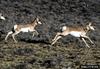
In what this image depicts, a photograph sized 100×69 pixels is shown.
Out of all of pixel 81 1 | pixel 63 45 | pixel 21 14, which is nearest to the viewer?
pixel 63 45

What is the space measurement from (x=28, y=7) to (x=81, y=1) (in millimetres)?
7113

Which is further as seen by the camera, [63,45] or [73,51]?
[63,45]

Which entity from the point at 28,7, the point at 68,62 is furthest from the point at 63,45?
the point at 28,7

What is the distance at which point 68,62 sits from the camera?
14.7m

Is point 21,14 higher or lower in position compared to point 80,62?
lower

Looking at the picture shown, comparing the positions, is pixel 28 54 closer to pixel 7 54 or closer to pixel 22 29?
pixel 7 54

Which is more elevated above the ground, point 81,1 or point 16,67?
point 16,67

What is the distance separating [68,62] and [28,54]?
2485mm

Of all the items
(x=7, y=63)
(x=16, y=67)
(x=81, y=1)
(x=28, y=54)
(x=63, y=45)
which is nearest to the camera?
(x=16, y=67)

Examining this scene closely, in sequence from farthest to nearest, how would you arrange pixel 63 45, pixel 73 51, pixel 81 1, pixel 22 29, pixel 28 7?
pixel 81 1 < pixel 28 7 < pixel 22 29 < pixel 63 45 < pixel 73 51

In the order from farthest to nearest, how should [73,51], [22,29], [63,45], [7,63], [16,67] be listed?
[22,29] → [63,45] → [73,51] → [7,63] → [16,67]

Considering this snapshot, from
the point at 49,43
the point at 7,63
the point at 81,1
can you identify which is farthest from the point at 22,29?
the point at 81,1

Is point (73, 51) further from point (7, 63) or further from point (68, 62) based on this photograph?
point (7, 63)

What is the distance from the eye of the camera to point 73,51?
17844 mm
